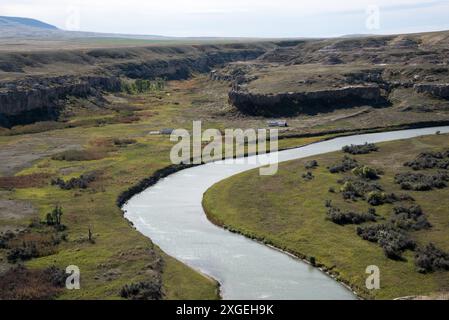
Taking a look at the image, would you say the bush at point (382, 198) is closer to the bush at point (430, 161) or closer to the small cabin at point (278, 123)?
the bush at point (430, 161)

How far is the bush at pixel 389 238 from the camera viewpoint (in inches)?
1906

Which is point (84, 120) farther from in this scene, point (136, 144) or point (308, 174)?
point (308, 174)

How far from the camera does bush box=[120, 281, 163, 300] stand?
41.7 meters

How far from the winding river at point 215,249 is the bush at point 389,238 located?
4.02 meters

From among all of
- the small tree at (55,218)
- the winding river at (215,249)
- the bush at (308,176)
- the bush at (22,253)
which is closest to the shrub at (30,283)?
the bush at (22,253)

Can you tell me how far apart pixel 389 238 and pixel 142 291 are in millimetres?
23353

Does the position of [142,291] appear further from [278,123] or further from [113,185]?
[278,123]

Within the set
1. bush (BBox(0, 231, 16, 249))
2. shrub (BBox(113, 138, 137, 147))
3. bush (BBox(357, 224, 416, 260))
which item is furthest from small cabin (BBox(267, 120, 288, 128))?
bush (BBox(0, 231, 16, 249))

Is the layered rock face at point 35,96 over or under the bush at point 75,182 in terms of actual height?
over

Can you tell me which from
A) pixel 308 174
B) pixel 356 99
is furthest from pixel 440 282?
pixel 356 99

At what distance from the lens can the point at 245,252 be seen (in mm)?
52281

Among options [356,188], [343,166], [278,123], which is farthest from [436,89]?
[356,188]

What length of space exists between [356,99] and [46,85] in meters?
76.2

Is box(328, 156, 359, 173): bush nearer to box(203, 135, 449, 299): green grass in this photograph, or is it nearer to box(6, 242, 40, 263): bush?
box(203, 135, 449, 299): green grass
